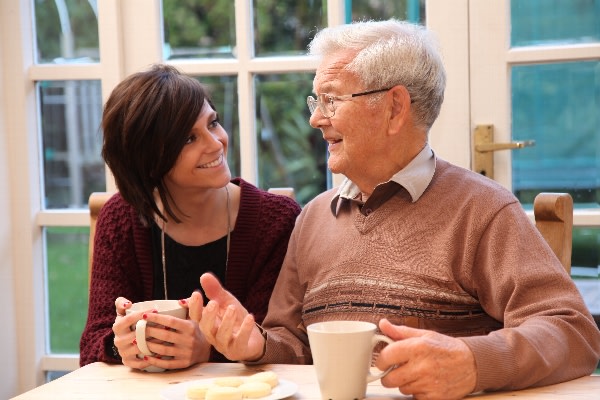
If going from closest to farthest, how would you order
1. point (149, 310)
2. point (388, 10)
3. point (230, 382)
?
point (230, 382)
point (149, 310)
point (388, 10)

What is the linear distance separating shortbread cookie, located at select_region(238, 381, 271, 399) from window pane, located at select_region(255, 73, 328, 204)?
120 centimetres

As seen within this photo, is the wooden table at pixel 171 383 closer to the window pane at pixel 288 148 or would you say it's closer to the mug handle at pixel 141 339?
the mug handle at pixel 141 339

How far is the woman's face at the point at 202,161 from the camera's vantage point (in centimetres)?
192

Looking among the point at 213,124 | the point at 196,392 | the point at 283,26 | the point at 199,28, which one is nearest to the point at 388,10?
the point at 283,26

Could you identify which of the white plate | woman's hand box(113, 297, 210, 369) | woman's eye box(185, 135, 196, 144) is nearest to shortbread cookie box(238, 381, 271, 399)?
the white plate

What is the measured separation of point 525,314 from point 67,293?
1.63 m

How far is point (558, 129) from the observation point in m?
2.24

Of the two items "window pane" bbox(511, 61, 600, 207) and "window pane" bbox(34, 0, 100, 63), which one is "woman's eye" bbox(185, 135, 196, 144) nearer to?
"window pane" bbox(34, 0, 100, 63)

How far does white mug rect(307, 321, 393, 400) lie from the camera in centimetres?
117

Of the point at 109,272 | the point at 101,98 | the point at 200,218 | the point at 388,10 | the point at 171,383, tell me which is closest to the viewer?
the point at 171,383

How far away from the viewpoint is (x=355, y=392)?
1.21 metres

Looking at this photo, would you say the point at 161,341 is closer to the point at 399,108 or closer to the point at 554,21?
the point at 399,108

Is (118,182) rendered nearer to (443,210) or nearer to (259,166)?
(259,166)

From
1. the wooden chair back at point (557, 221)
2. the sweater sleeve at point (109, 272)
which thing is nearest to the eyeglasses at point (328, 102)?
the wooden chair back at point (557, 221)
